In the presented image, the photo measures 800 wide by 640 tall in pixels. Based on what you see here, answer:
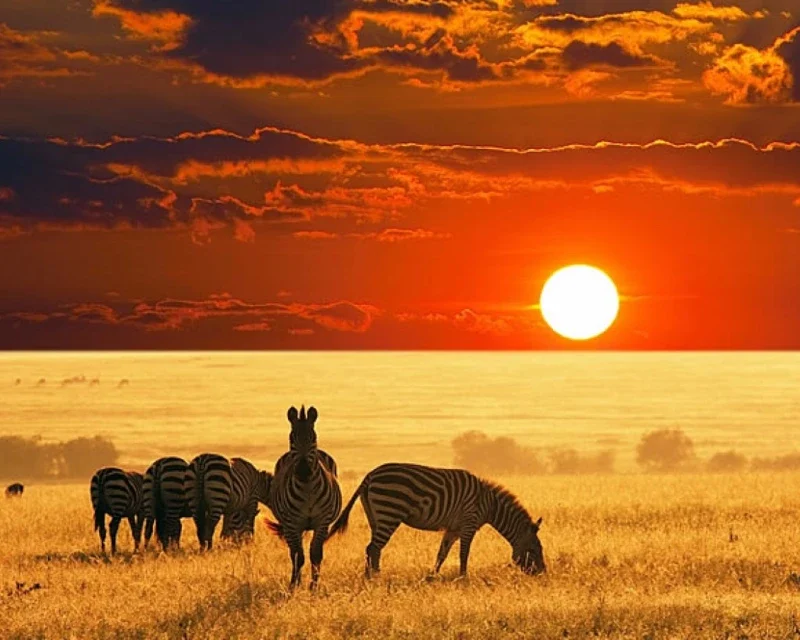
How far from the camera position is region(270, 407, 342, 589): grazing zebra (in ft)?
66.4

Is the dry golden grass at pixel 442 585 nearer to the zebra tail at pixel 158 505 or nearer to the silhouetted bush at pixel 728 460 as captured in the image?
the zebra tail at pixel 158 505

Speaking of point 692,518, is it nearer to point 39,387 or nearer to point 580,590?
point 580,590

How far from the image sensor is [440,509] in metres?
21.6

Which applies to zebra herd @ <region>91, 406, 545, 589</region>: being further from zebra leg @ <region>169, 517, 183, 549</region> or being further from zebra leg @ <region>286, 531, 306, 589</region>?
zebra leg @ <region>169, 517, 183, 549</region>

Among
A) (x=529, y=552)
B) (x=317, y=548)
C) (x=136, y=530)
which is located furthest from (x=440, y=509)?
(x=136, y=530)

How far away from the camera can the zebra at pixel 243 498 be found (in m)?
27.2

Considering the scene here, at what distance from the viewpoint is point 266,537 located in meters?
29.1

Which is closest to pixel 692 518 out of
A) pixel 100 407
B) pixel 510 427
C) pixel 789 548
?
pixel 789 548

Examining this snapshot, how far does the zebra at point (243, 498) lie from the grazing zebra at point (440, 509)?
602 centimetres

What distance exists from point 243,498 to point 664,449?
5899cm

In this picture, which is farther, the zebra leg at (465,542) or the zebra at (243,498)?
the zebra at (243,498)

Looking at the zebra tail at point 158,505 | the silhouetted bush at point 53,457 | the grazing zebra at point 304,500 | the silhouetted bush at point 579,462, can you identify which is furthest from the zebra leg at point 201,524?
the silhouetted bush at point 53,457

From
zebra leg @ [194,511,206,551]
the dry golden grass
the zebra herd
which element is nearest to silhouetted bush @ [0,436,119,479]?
the dry golden grass

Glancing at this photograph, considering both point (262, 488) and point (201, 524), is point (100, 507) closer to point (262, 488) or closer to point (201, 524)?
point (201, 524)
